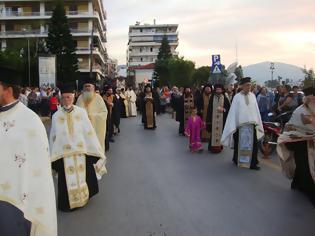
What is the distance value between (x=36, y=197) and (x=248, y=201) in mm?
4312

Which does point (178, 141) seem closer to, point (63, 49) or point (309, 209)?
point (309, 209)

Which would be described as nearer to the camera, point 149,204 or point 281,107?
point 149,204

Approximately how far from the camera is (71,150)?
271 inches

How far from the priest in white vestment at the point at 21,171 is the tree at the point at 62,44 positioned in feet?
228

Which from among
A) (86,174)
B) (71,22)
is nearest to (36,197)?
(86,174)

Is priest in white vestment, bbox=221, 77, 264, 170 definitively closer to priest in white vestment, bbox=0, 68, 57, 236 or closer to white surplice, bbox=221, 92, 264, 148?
white surplice, bbox=221, 92, 264, 148

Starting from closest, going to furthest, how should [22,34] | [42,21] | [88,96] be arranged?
[88,96] → [22,34] → [42,21]

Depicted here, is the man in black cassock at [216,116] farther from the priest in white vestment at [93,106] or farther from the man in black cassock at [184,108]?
the man in black cassock at [184,108]

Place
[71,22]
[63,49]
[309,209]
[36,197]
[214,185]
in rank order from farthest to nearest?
[71,22] → [63,49] → [214,185] → [309,209] → [36,197]

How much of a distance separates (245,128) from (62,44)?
2566 inches

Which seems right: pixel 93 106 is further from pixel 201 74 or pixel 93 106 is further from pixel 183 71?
pixel 201 74

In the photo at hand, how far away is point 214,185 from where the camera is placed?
848 centimetres

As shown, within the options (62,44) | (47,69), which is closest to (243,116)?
(47,69)

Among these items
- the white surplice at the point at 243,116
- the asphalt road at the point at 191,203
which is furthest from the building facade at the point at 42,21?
the asphalt road at the point at 191,203
